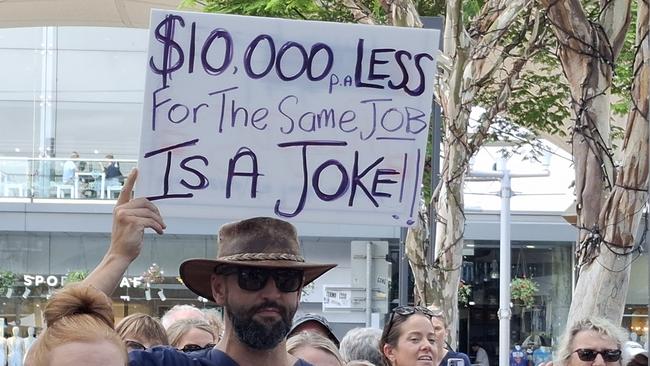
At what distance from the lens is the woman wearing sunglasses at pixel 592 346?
568 centimetres

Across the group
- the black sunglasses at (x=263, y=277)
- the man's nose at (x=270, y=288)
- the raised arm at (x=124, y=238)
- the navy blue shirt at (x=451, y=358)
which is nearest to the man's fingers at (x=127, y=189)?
the raised arm at (x=124, y=238)

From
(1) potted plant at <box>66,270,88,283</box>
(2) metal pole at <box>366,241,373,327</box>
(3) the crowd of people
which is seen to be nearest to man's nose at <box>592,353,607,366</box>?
(3) the crowd of people

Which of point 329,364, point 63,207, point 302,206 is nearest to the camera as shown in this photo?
point 302,206

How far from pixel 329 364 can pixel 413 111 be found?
39.2 inches

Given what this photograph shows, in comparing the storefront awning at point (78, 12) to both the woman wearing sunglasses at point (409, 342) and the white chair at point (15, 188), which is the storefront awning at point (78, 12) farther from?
the woman wearing sunglasses at point (409, 342)

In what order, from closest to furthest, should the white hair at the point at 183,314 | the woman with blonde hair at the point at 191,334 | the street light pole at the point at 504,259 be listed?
the woman with blonde hair at the point at 191,334
the white hair at the point at 183,314
the street light pole at the point at 504,259

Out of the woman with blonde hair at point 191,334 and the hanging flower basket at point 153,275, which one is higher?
the woman with blonde hair at point 191,334

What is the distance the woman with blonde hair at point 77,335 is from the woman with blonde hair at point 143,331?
9.16 feet

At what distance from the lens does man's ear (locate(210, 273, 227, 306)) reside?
11.9ft

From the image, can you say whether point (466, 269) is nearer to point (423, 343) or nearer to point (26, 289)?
point (26, 289)

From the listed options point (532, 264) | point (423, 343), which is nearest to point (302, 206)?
point (423, 343)

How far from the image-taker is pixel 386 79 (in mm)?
3953

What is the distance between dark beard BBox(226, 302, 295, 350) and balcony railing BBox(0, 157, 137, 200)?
26.8 meters


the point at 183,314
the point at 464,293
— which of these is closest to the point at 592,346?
the point at 183,314
